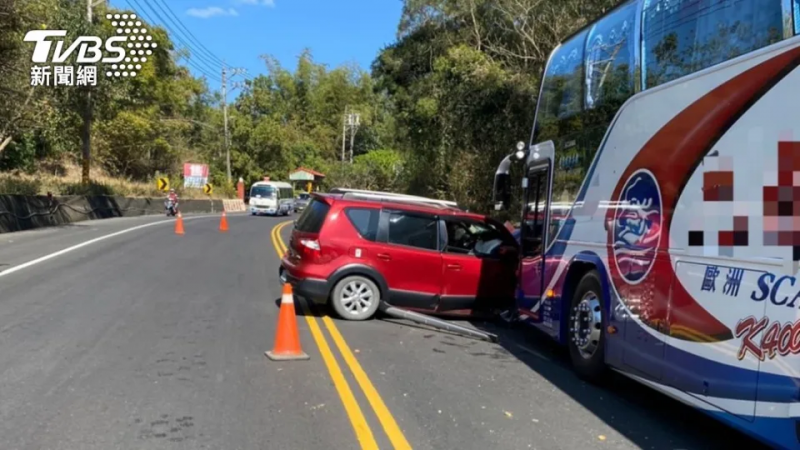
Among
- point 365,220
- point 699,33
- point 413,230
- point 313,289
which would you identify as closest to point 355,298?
point 313,289

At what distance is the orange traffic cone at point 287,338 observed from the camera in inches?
305

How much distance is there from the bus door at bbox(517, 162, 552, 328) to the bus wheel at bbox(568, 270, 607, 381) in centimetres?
61

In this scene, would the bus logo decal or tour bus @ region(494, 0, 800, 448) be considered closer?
tour bus @ region(494, 0, 800, 448)

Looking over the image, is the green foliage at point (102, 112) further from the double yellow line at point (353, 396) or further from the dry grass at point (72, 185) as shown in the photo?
the double yellow line at point (353, 396)

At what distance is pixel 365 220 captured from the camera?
10375mm

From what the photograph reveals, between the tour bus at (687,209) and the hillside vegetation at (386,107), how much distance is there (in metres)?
12.2

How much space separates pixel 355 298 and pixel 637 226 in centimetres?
479

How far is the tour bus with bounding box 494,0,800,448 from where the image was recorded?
180 inches

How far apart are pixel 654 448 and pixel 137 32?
3933 centimetres

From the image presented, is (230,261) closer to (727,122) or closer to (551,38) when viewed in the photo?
(551,38)

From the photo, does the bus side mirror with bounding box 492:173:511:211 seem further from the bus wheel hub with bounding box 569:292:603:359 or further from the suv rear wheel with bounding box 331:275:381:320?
the bus wheel hub with bounding box 569:292:603:359

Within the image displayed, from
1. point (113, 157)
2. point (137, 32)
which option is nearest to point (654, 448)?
point (137, 32)

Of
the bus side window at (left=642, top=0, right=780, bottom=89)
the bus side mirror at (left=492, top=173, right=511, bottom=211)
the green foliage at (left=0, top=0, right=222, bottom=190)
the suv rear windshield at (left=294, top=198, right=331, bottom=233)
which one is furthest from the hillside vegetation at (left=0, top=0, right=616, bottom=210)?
the bus side window at (left=642, top=0, right=780, bottom=89)

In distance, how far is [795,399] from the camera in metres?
4.29
